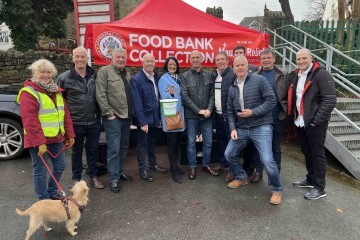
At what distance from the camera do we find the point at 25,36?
45.2 ft

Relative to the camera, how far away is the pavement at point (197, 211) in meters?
3.14

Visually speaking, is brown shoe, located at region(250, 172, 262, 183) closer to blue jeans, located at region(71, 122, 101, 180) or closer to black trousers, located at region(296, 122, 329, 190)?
black trousers, located at region(296, 122, 329, 190)

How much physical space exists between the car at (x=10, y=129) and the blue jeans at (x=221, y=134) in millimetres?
3414

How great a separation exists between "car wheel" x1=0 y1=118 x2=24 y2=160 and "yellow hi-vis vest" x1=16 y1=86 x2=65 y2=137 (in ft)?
7.38

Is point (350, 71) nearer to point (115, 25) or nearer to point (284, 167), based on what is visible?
point (284, 167)

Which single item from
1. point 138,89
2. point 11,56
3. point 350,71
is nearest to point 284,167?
point 138,89

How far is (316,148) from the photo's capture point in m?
3.90

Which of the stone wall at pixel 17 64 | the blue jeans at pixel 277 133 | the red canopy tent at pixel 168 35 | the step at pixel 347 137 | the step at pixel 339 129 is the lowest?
the step at pixel 347 137

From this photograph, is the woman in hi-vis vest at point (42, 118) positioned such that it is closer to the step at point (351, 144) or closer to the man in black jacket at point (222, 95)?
→ the man in black jacket at point (222, 95)

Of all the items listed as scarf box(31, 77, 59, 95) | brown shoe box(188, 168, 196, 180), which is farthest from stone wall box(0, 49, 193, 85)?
scarf box(31, 77, 59, 95)

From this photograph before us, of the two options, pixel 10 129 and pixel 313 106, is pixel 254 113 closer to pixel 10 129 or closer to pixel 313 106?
pixel 313 106

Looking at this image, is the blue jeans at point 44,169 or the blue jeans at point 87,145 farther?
the blue jeans at point 87,145

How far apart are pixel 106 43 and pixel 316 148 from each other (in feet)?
11.6

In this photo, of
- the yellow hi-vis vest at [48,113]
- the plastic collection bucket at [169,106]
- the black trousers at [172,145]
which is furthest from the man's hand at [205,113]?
the yellow hi-vis vest at [48,113]
